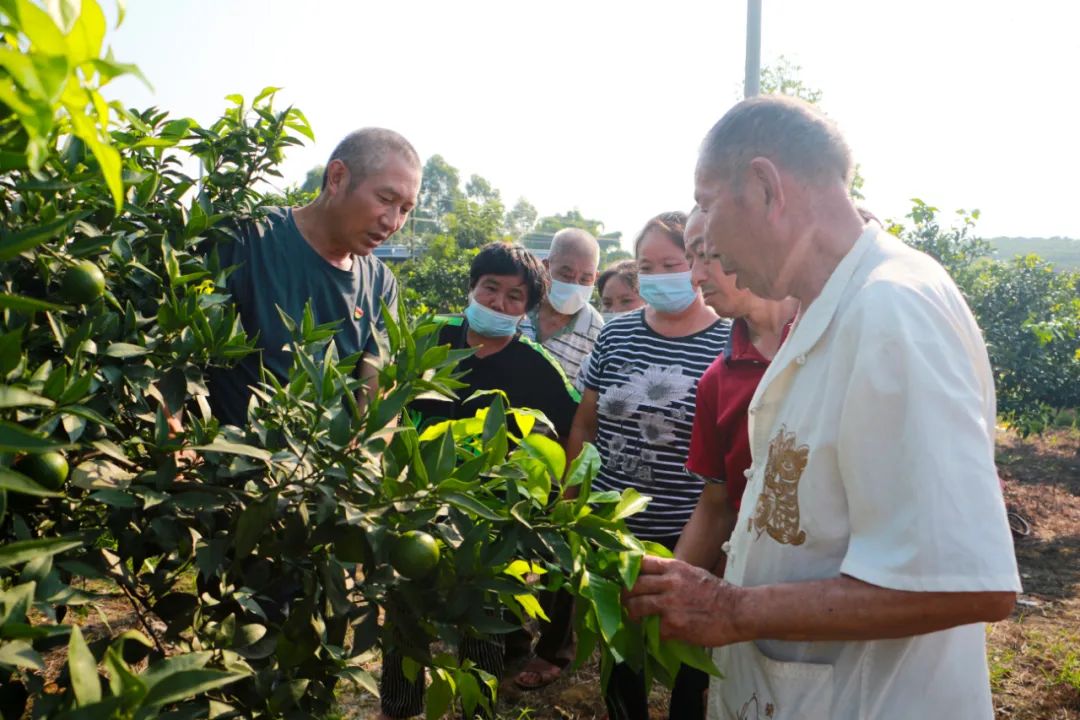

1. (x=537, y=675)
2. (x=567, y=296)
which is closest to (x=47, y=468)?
(x=537, y=675)

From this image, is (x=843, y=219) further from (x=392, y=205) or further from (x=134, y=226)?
(x=392, y=205)

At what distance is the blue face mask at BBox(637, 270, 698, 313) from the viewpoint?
123 inches

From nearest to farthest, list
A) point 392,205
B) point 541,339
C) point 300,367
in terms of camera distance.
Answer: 1. point 300,367
2. point 392,205
3. point 541,339

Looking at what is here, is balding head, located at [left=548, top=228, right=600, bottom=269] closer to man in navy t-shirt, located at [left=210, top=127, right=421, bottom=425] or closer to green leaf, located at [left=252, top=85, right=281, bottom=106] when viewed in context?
man in navy t-shirt, located at [left=210, top=127, right=421, bottom=425]

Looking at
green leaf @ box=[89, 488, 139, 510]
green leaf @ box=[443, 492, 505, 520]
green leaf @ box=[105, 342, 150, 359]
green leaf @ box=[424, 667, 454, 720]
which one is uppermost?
green leaf @ box=[105, 342, 150, 359]

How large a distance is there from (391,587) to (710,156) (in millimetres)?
924

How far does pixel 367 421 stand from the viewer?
115cm

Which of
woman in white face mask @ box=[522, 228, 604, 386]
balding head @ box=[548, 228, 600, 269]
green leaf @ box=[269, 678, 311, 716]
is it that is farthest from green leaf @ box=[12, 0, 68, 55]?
balding head @ box=[548, 228, 600, 269]

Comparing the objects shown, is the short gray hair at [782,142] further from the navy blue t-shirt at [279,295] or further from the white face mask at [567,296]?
the white face mask at [567,296]

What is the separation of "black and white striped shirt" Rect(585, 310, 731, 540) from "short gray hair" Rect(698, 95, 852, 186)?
1539mm

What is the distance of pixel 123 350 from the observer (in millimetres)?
1143

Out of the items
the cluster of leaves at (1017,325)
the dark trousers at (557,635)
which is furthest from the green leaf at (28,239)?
the cluster of leaves at (1017,325)

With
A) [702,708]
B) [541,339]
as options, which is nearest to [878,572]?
[702,708]

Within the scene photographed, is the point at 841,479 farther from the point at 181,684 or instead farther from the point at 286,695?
the point at 181,684
